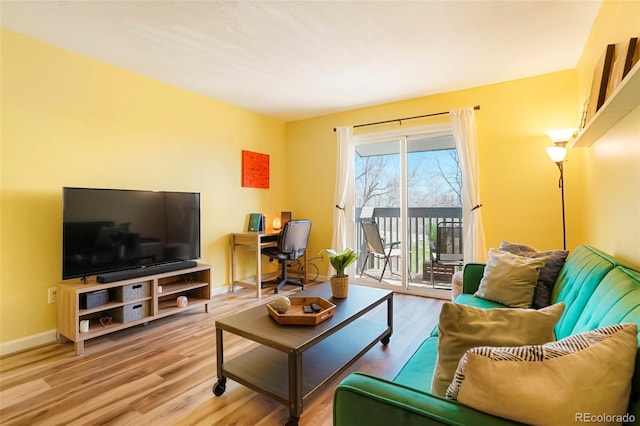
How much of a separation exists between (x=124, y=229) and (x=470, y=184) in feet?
11.5

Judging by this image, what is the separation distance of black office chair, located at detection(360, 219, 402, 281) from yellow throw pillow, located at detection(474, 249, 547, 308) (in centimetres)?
192

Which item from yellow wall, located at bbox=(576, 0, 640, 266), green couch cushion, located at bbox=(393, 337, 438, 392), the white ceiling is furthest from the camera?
the white ceiling

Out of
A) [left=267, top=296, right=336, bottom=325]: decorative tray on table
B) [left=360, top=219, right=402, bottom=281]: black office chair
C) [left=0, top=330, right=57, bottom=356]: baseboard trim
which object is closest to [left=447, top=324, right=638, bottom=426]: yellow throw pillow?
[left=267, top=296, right=336, bottom=325]: decorative tray on table

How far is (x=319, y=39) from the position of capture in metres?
2.48

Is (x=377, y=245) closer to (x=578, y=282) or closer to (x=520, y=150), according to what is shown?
(x=520, y=150)

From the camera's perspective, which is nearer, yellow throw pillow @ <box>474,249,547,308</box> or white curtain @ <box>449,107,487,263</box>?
yellow throw pillow @ <box>474,249,547,308</box>

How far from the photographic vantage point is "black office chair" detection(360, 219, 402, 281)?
404cm

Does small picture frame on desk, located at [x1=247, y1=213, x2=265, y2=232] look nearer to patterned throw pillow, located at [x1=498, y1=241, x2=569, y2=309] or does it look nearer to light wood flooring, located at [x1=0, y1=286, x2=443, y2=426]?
light wood flooring, located at [x1=0, y1=286, x2=443, y2=426]

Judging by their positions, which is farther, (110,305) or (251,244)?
(251,244)

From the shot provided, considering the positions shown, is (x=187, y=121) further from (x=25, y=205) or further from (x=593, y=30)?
(x=593, y=30)

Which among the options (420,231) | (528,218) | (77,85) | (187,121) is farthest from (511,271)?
(77,85)

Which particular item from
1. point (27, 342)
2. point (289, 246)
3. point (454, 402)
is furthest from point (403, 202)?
point (27, 342)

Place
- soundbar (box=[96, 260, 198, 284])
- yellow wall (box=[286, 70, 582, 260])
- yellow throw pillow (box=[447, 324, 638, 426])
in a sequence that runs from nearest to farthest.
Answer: yellow throw pillow (box=[447, 324, 638, 426])
soundbar (box=[96, 260, 198, 284])
yellow wall (box=[286, 70, 582, 260])

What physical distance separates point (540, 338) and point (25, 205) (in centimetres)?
333
